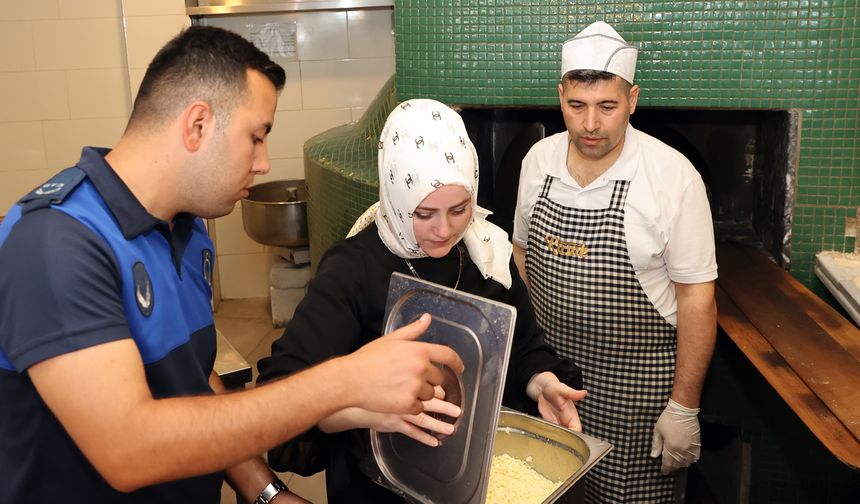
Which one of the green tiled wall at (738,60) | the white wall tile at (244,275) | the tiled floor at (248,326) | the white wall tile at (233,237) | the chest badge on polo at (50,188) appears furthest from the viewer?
the white wall tile at (244,275)

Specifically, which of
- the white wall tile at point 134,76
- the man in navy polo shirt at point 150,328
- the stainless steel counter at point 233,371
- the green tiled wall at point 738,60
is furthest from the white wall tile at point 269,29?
the man in navy polo shirt at point 150,328

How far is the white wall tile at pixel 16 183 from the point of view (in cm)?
512

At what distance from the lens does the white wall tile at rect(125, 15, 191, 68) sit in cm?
484

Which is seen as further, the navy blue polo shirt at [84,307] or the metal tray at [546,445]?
the metal tray at [546,445]

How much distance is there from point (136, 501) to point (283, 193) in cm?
379

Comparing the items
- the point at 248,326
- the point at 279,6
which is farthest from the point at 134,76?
the point at 248,326

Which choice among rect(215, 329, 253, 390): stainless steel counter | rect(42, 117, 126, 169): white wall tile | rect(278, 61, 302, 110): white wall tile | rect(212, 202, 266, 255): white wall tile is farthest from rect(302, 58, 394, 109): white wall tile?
rect(215, 329, 253, 390): stainless steel counter

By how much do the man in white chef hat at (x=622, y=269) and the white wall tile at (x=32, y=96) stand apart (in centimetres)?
383

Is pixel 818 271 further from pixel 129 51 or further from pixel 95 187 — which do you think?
pixel 129 51

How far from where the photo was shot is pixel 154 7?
482cm

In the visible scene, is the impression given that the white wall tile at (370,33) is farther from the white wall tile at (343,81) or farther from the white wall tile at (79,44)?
the white wall tile at (79,44)

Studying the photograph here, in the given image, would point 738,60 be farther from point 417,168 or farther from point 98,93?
point 98,93

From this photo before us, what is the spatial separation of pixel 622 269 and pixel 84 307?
66.8 inches

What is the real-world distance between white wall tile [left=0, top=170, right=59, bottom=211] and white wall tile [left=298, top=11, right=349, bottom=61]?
1984 millimetres
